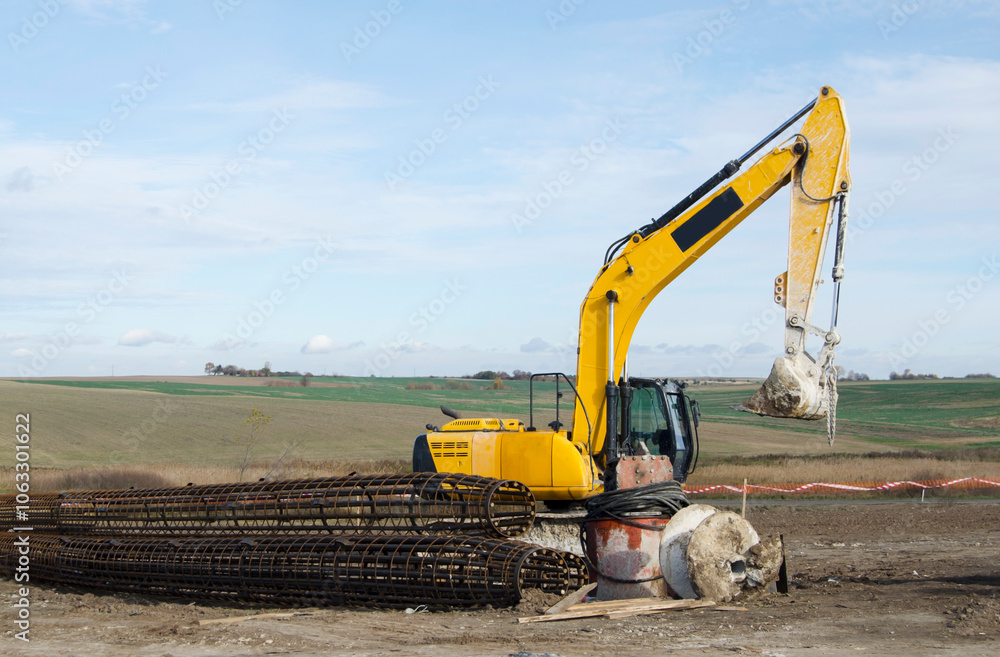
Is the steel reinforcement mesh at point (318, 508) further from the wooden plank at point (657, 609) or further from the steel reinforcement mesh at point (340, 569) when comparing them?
the wooden plank at point (657, 609)

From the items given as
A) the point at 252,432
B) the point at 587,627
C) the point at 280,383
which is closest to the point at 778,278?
the point at 587,627

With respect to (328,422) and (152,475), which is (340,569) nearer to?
(152,475)

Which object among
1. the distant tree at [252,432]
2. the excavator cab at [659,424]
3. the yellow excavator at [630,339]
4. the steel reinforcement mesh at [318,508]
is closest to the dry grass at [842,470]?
the distant tree at [252,432]

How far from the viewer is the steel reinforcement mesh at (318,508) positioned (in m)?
10.1

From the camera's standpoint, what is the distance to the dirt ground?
24.3 ft

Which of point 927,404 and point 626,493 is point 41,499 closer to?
point 626,493

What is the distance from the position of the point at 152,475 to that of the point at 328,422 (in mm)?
25704

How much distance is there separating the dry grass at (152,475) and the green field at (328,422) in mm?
6483

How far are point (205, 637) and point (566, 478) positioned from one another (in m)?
4.54

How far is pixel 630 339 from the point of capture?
1145 cm

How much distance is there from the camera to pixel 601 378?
1134cm

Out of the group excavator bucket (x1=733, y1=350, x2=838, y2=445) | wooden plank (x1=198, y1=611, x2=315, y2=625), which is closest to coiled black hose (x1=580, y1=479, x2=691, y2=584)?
excavator bucket (x1=733, y1=350, x2=838, y2=445)

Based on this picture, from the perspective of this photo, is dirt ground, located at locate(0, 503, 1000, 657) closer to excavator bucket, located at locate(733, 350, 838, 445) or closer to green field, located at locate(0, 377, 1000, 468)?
excavator bucket, located at locate(733, 350, 838, 445)

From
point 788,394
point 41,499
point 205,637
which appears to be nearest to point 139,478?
point 41,499
